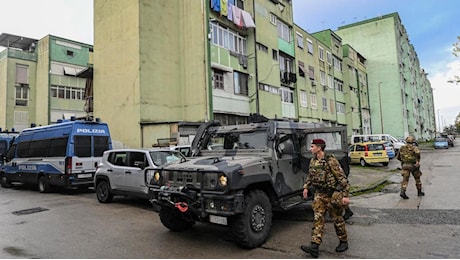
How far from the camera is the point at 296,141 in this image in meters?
6.81

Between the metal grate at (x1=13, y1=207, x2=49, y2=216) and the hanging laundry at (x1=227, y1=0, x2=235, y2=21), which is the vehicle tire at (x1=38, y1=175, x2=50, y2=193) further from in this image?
the hanging laundry at (x1=227, y1=0, x2=235, y2=21)

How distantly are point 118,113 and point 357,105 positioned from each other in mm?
39341

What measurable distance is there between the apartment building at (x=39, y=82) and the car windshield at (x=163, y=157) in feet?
93.9

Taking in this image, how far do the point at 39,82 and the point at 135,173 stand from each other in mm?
33130

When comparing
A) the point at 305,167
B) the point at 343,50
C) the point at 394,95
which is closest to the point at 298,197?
the point at 305,167

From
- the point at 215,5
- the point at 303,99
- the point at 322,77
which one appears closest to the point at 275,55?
the point at 303,99

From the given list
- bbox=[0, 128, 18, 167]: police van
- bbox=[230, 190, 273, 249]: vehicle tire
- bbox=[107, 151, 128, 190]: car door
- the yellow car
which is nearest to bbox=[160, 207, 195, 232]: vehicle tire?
bbox=[230, 190, 273, 249]: vehicle tire

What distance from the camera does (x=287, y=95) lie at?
2969 cm

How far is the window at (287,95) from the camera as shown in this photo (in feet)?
94.6

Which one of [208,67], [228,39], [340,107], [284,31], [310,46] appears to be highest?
[310,46]

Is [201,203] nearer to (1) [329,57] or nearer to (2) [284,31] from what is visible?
(2) [284,31]

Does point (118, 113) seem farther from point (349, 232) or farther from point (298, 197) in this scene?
point (349, 232)

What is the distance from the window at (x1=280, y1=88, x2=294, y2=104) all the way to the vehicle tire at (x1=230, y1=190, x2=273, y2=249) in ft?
78.4

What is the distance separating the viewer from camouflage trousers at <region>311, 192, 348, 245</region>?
15.4 ft
